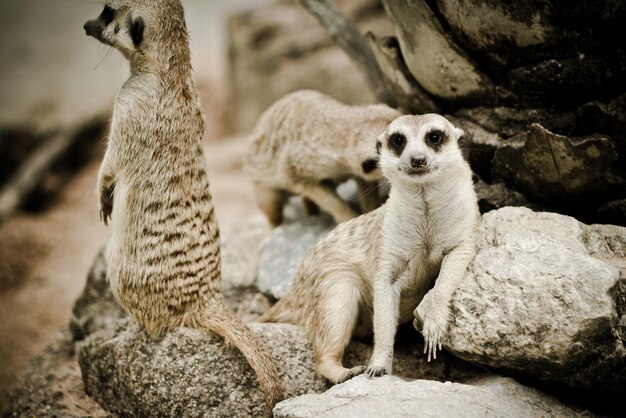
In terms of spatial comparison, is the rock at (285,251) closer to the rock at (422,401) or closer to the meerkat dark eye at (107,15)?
the rock at (422,401)

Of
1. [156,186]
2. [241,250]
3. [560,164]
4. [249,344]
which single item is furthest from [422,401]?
[241,250]

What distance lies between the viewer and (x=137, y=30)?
9.34ft

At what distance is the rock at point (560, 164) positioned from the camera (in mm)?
2668

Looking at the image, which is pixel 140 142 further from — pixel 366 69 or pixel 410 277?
pixel 366 69

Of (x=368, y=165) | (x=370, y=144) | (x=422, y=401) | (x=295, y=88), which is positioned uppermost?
(x=295, y=88)

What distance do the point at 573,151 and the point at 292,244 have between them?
73.3 inches

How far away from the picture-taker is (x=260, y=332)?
9.46ft

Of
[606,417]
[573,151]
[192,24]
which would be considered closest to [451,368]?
[606,417]

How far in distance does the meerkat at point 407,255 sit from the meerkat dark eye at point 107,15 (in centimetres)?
138

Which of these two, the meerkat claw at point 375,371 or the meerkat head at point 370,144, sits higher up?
the meerkat head at point 370,144

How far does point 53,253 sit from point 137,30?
4.19 metres

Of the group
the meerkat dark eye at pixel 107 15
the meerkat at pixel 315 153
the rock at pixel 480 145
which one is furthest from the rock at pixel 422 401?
the meerkat dark eye at pixel 107 15

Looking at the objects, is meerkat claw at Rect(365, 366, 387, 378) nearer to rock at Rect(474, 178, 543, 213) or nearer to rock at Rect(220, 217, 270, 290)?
rock at Rect(474, 178, 543, 213)

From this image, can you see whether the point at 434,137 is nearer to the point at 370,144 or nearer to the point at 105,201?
the point at 370,144
